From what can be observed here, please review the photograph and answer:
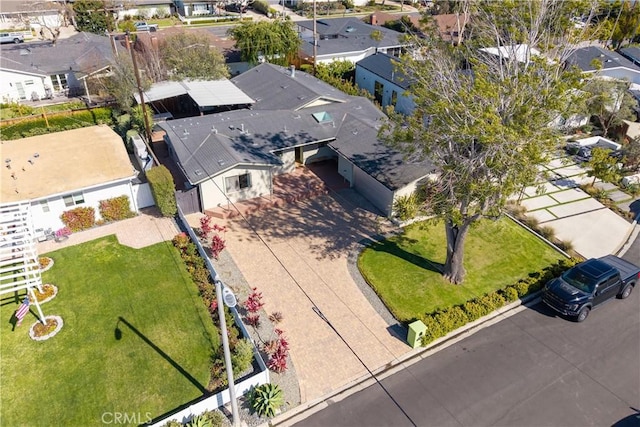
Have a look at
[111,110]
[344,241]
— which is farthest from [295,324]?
[111,110]

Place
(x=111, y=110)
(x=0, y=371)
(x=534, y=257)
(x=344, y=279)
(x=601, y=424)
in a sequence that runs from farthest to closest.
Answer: (x=111, y=110)
(x=534, y=257)
(x=344, y=279)
(x=0, y=371)
(x=601, y=424)

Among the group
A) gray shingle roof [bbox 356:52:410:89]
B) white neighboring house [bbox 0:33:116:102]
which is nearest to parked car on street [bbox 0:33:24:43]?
white neighboring house [bbox 0:33:116:102]

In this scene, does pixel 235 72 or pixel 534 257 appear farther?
pixel 235 72

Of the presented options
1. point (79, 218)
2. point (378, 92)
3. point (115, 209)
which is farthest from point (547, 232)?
point (79, 218)

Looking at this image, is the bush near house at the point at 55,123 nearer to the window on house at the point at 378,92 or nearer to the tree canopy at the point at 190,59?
the tree canopy at the point at 190,59

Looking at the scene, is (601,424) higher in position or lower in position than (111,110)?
lower

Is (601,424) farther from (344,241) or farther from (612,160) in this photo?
(612,160)
